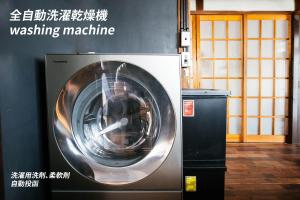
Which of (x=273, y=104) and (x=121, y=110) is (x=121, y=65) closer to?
(x=121, y=110)

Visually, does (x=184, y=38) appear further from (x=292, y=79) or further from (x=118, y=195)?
(x=292, y=79)

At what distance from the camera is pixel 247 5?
3.43 metres

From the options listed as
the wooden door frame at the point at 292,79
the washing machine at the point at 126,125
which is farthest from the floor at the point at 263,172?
the washing machine at the point at 126,125

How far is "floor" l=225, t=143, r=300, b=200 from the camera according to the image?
189 centimetres

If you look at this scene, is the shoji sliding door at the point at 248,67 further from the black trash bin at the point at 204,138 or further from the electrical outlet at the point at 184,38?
the black trash bin at the point at 204,138

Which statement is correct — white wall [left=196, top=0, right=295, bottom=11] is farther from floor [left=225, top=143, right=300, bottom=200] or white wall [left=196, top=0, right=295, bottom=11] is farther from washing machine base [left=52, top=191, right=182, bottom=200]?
washing machine base [left=52, top=191, right=182, bottom=200]

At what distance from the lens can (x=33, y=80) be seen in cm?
121

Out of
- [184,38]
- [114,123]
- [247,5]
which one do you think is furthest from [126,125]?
[247,5]

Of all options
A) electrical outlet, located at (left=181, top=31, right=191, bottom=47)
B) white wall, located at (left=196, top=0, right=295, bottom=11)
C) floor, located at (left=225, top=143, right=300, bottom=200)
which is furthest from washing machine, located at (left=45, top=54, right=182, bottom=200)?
white wall, located at (left=196, top=0, right=295, bottom=11)

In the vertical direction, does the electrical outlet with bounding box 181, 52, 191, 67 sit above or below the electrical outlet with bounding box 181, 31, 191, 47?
below

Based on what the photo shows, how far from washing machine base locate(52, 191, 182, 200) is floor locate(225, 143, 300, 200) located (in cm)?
95

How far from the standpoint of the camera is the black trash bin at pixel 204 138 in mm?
1199

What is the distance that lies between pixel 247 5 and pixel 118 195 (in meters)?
3.37

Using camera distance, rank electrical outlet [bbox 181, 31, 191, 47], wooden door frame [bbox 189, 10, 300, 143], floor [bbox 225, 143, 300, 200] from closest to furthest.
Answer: electrical outlet [bbox 181, 31, 191, 47] < floor [bbox 225, 143, 300, 200] < wooden door frame [bbox 189, 10, 300, 143]
